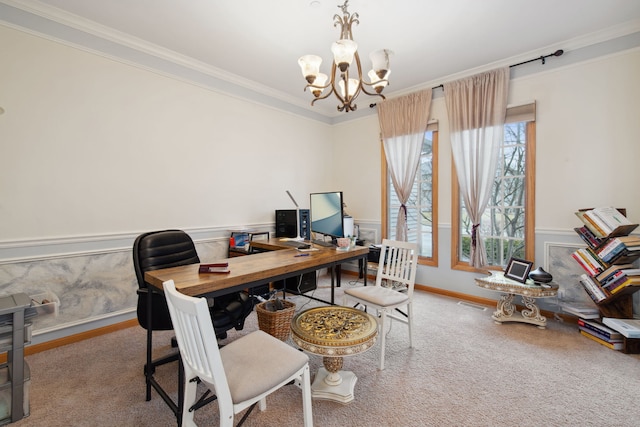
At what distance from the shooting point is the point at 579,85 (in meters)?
2.79

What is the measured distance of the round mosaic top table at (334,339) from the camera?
1.53 metres

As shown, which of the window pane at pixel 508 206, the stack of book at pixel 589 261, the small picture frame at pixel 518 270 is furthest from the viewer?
the window pane at pixel 508 206

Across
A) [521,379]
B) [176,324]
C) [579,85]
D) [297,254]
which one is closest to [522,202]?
[579,85]

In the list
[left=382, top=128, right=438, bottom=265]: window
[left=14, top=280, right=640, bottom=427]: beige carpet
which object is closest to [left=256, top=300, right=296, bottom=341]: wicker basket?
[left=14, top=280, right=640, bottom=427]: beige carpet

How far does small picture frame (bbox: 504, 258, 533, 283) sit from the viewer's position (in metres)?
2.83

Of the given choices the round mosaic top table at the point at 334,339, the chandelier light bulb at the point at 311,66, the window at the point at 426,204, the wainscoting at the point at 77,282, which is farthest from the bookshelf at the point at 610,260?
the wainscoting at the point at 77,282

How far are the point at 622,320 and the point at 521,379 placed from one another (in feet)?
4.13

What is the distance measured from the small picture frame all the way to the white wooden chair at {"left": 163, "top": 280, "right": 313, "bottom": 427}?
259 centimetres

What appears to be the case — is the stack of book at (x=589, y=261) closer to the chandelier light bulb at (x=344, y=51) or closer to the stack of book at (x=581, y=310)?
the stack of book at (x=581, y=310)

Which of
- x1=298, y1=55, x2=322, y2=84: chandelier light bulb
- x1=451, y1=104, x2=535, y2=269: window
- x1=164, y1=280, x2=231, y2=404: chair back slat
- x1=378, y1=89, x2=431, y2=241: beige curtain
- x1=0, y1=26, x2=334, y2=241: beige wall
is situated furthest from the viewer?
x1=378, y1=89, x2=431, y2=241: beige curtain

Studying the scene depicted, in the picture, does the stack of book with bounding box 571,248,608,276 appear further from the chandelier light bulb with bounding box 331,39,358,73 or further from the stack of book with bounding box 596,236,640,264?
the chandelier light bulb with bounding box 331,39,358,73

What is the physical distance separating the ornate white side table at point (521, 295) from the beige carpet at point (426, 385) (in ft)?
0.59

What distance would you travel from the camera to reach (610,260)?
238 centimetres

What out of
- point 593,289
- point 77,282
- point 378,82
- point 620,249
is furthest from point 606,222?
point 77,282
